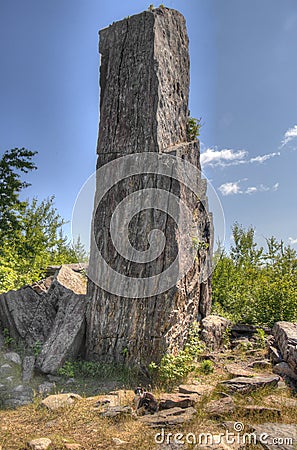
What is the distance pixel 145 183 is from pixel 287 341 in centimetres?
369

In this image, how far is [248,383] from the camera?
525cm

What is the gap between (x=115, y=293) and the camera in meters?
6.67

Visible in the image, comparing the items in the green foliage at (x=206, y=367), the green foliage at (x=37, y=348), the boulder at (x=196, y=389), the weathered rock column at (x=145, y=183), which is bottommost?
the boulder at (x=196, y=389)

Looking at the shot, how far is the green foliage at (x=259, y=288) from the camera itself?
8.88m

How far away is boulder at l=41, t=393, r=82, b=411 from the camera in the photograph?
491cm

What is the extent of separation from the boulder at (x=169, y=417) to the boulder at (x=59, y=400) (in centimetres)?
114

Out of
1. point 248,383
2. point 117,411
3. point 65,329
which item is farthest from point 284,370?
point 65,329

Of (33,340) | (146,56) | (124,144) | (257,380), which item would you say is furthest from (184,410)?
(146,56)

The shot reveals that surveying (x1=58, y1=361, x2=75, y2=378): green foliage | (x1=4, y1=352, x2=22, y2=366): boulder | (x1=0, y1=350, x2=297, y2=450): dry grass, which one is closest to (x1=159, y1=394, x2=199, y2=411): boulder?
(x1=0, y1=350, x2=297, y2=450): dry grass

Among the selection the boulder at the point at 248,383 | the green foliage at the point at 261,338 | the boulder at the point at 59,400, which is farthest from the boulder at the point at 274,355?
the boulder at the point at 59,400

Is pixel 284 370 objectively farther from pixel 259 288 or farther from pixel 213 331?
pixel 259 288

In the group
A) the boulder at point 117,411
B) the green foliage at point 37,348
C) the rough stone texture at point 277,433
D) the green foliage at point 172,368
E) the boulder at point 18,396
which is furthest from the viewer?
the green foliage at point 37,348

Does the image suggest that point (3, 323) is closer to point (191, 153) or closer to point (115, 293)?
point (115, 293)

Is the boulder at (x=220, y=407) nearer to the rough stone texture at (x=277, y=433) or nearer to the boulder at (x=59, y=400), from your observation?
the rough stone texture at (x=277, y=433)
